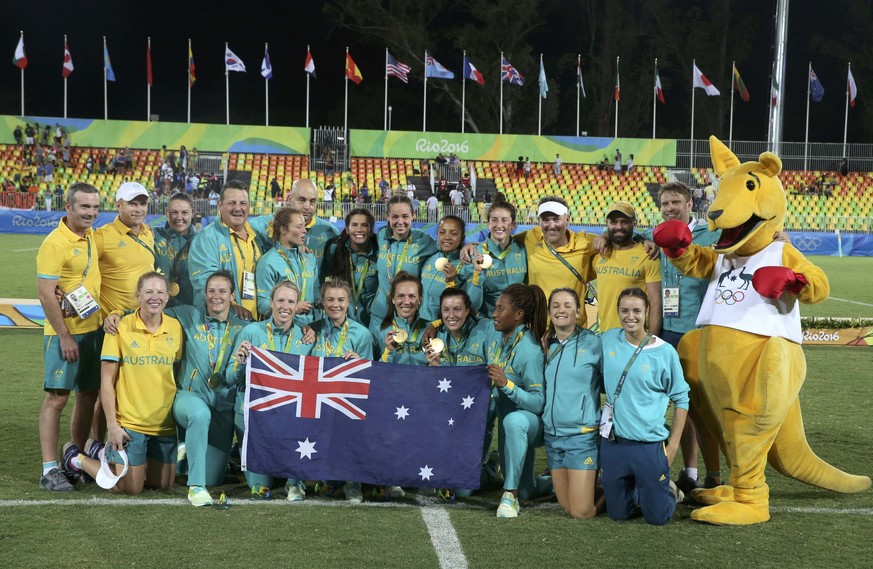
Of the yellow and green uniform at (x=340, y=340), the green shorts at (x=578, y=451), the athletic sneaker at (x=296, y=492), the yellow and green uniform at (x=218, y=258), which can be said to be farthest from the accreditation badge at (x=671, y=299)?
the yellow and green uniform at (x=218, y=258)

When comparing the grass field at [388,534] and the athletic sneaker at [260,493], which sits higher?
the athletic sneaker at [260,493]

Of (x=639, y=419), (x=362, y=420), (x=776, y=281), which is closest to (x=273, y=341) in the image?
(x=362, y=420)

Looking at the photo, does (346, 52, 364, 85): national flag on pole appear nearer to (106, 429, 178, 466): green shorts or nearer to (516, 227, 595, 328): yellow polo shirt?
(516, 227, 595, 328): yellow polo shirt

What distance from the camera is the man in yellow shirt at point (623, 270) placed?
6.40 metres

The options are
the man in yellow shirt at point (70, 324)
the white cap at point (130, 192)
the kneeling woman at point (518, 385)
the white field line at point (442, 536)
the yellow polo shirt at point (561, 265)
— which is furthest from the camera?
the yellow polo shirt at point (561, 265)

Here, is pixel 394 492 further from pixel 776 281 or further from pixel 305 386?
pixel 776 281

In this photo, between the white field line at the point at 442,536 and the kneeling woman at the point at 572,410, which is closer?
the white field line at the point at 442,536

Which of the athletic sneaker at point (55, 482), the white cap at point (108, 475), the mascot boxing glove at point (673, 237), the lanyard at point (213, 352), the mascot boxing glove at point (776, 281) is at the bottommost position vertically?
the athletic sneaker at point (55, 482)

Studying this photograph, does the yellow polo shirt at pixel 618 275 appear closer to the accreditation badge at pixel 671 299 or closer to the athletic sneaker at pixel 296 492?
the accreditation badge at pixel 671 299

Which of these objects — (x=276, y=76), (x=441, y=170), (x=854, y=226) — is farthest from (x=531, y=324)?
(x=276, y=76)

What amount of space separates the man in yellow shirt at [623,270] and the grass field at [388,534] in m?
1.38

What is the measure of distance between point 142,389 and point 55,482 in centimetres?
81

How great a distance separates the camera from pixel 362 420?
5.88 m

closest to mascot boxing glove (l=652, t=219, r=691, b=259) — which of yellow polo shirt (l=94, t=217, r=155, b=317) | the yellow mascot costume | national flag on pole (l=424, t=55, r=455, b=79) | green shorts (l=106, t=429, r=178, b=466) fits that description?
the yellow mascot costume
